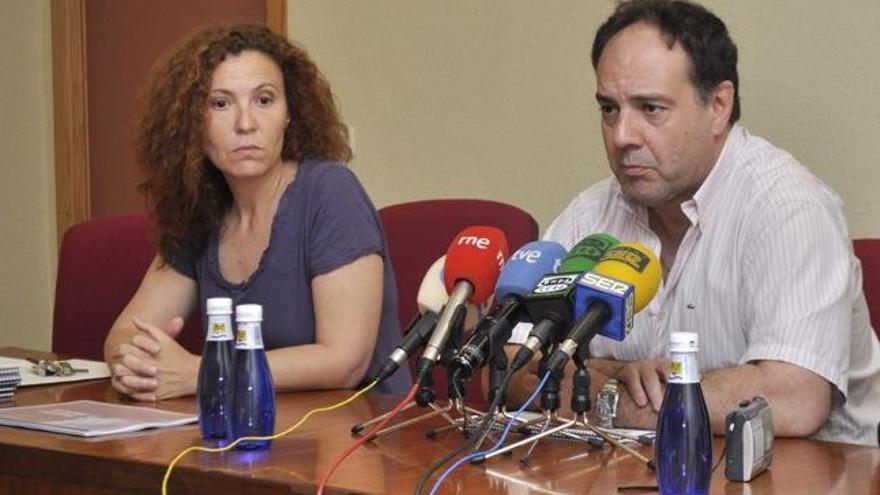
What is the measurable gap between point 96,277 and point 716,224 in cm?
182

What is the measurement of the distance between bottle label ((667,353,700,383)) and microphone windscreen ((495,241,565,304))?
0.24 metres

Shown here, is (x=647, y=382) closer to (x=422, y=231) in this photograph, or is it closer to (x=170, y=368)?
(x=170, y=368)

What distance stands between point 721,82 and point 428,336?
963 mm

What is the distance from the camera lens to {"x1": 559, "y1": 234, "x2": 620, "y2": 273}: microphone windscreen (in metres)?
1.79

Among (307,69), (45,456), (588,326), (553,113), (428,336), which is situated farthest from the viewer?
(553,113)

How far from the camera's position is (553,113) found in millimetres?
3504

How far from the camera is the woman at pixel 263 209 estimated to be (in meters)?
2.80

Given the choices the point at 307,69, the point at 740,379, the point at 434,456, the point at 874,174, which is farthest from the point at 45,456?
the point at 874,174

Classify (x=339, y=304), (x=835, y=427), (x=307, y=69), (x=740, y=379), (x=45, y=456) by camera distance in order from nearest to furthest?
(x=45, y=456) < (x=740, y=379) < (x=835, y=427) < (x=339, y=304) < (x=307, y=69)

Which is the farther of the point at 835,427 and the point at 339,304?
the point at 339,304

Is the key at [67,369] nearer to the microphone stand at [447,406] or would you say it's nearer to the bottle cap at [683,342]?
the microphone stand at [447,406]

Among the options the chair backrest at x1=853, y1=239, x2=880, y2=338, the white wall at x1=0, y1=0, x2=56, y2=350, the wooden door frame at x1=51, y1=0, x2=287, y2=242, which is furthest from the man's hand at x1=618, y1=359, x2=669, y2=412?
the white wall at x1=0, y1=0, x2=56, y2=350

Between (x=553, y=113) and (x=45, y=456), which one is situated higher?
(x=553, y=113)

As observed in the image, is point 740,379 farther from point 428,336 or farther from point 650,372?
point 428,336
